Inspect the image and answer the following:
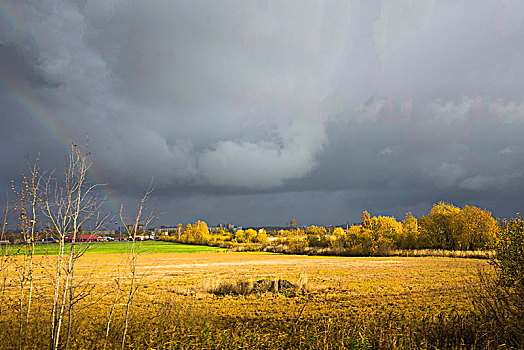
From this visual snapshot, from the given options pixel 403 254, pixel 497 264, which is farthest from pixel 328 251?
pixel 497 264

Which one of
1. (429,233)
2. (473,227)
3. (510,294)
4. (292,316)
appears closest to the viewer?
(510,294)

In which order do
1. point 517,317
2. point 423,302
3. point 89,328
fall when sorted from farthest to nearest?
1. point 423,302
2. point 89,328
3. point 517,317

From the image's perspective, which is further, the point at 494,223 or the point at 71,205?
the point at 494,223

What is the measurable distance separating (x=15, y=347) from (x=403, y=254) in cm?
6321

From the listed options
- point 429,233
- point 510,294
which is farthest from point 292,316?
point 429,233

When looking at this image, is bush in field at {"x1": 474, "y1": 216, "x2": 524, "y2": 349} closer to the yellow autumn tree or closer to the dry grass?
the dry grass

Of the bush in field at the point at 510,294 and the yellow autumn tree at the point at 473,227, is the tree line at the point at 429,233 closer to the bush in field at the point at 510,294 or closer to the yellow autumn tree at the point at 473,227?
the yellow autumn tree at the point at 473,227

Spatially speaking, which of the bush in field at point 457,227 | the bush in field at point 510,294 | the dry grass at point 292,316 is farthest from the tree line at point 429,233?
the bush in field at point 510,294

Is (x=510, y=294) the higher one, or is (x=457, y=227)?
(x=457, y=227)

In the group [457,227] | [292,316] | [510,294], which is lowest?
[292,316]

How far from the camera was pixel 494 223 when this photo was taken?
65.6 meters

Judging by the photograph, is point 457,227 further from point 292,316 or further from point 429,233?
point 292,316

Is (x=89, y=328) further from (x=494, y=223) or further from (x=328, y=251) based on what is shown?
(x=494, y=223)

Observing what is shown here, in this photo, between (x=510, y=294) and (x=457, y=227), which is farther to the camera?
(x=457, y=227)
